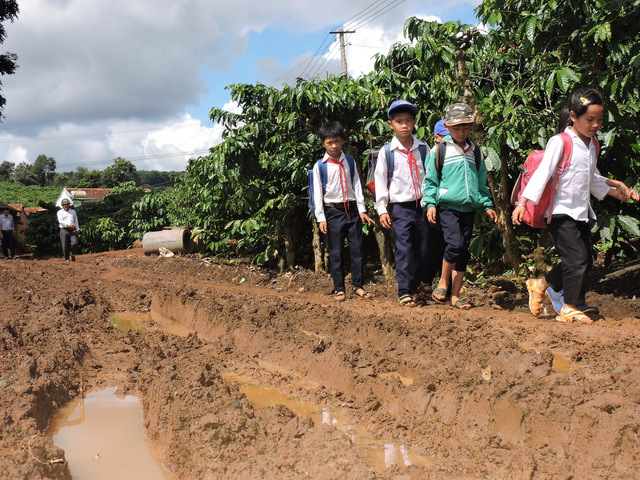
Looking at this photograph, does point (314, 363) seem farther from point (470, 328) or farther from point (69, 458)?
point (69, 458)

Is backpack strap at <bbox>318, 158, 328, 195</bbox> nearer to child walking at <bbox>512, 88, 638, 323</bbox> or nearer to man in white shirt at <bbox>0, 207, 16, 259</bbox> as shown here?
child walking at <bbox>512, 88, 638, 323</bbox>

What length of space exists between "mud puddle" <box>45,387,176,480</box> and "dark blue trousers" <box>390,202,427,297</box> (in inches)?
101

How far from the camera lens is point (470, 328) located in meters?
4.14

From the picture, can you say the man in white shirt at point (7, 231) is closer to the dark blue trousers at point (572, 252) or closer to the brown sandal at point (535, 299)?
the brown sandal at point (535, 299)

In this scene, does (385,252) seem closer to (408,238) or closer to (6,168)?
(408,238)

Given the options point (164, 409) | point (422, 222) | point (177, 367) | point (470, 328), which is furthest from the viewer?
point (422, 222)

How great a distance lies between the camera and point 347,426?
299 cm

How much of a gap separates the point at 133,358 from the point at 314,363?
1395 mm

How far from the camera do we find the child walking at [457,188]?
4.73 meters

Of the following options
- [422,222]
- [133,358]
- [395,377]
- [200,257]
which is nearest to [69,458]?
[133,358]

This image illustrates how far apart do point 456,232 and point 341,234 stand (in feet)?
4.70

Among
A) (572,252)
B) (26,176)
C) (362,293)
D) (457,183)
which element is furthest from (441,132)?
(26,176)

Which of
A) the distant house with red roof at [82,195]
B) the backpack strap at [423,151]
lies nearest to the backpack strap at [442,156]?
the backpack strap at [423,151]

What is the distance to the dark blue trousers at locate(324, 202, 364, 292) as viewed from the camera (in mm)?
5891
